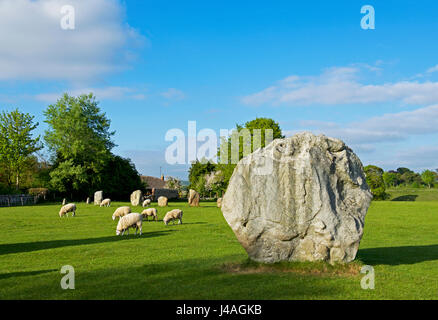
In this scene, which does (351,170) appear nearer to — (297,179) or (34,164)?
(297,179)

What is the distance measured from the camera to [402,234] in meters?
24.6

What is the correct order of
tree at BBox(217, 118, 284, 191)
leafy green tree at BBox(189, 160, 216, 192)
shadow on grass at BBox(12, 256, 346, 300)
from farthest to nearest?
leafy green tree at BBox(189, 160, 216, 192), tree at BBox(217, 118, 284, 191), shadow on grass at BBox(12, 256, 346, 300)

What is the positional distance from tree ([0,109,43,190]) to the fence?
32.4 ft

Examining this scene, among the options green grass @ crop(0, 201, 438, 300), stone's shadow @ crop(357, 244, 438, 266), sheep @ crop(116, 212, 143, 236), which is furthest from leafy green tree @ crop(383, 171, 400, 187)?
sheep @ crop(116, 212, 143, 236)

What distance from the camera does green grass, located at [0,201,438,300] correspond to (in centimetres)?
1037

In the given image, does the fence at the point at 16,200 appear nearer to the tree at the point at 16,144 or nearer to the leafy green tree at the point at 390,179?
the tree at the point at 16,144

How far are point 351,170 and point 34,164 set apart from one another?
72342 mm

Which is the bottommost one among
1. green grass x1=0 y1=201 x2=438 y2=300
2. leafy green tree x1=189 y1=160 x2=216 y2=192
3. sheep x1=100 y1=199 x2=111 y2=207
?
green grass x1=0 y1=201 x2=438 y2=300

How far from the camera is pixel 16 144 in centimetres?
6769

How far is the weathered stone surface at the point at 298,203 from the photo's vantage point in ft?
40.9

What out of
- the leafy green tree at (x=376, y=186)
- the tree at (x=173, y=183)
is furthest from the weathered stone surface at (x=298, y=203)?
the tree at (x=173, y=183)

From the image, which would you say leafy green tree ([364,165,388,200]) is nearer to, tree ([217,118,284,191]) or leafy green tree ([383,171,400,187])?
tree ([217,118,284,191])
